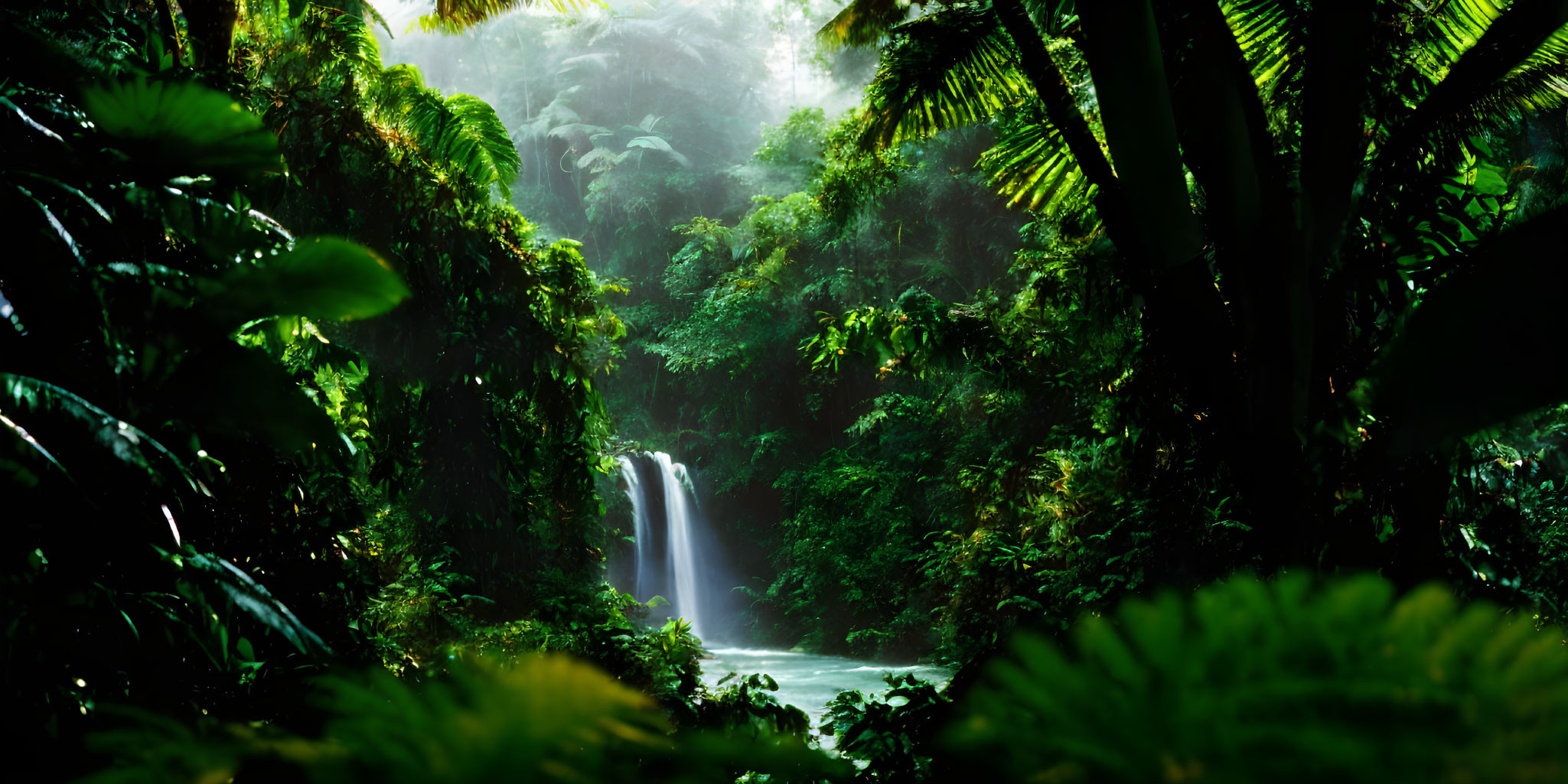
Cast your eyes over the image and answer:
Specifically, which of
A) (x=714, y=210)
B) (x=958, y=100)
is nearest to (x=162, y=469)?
(x=958, y=100)

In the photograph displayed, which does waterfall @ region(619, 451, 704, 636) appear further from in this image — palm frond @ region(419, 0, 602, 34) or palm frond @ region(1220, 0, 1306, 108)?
palm frond @ region(1220, 0, 1306, 108)

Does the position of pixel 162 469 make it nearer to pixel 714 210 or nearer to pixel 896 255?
pixel 896 255

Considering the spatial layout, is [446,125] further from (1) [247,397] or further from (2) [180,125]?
(1) [247,397]

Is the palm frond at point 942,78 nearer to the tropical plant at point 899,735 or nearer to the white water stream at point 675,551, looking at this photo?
the tropical plant at point 899,735

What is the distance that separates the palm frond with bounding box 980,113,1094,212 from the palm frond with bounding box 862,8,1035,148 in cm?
21

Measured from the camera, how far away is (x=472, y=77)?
2717cm

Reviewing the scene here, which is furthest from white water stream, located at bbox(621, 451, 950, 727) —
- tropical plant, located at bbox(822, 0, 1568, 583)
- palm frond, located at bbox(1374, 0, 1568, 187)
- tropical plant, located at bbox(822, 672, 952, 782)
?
palm frond, located at bbox(1374, 0, 1568, 187)

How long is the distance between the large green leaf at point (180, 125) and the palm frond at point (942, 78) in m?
3.29

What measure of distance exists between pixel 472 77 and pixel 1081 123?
1130 inches

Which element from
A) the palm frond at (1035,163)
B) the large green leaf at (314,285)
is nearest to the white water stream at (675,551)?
the palm frond at (1035,163)

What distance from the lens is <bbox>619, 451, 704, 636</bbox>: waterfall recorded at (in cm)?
1446

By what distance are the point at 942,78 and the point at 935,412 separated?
7285 millimetres

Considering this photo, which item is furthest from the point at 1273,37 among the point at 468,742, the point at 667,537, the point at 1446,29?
the point at 667,537

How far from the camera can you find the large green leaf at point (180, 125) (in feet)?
2.00
